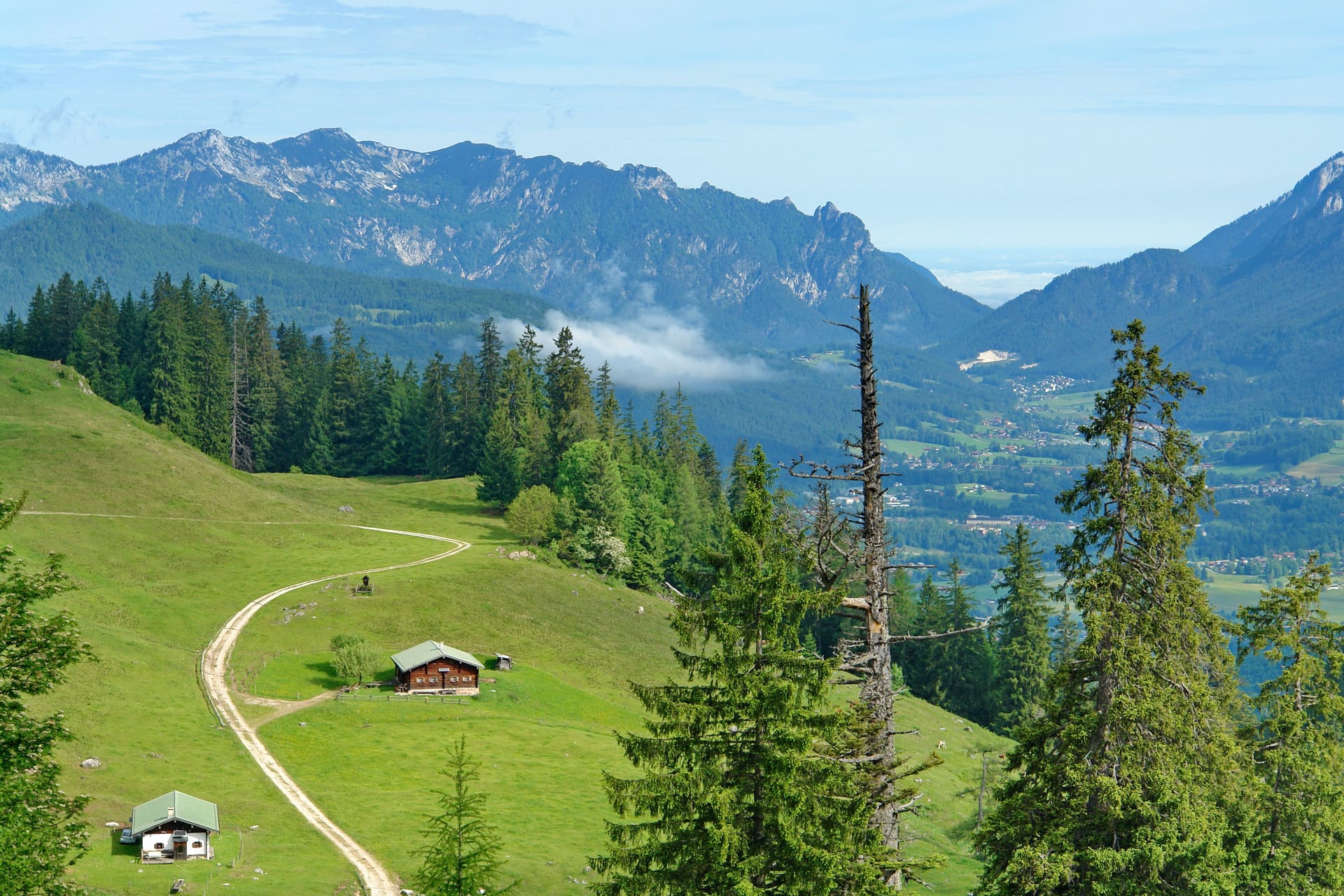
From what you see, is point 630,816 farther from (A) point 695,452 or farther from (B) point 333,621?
(A) point 695,452

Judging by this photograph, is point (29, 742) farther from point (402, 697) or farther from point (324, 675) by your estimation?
point (324, 675)

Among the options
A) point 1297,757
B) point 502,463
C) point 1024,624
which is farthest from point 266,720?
point 1024,624

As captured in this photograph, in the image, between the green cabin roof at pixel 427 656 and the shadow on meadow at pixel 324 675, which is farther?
the green cabin roof at pixel 427 656

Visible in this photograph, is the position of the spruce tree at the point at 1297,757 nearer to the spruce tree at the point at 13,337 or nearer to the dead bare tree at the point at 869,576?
the dead bare tree at the point at 869,576

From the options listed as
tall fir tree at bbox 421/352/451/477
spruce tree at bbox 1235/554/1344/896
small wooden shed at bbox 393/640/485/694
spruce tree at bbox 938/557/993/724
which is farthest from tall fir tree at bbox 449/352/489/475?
spruce tree at bbox 1235/554/1344/896

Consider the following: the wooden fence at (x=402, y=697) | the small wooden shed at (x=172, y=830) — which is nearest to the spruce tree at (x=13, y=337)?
the wooden fence at (x=402, y=697)

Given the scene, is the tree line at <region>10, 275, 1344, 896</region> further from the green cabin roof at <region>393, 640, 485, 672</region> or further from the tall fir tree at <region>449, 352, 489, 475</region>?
the tall fir tree at <region>449, 352, 489, 475</region>

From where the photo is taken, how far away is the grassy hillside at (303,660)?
54594 mm

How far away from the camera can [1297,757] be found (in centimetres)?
3525

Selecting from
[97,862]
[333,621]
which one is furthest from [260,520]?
[97,862]

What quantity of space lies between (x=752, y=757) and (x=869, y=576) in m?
5.29

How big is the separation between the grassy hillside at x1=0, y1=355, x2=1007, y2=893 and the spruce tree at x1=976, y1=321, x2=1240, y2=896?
2875cm

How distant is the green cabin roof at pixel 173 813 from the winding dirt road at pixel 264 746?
5843 mm

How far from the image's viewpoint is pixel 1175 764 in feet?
96.1
